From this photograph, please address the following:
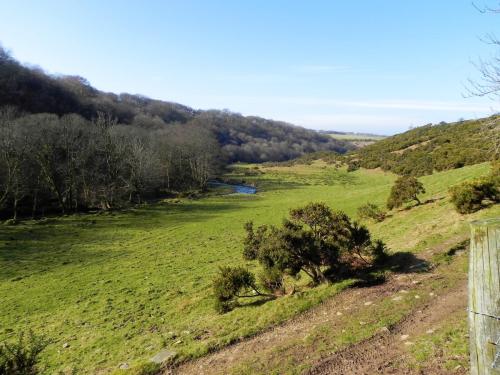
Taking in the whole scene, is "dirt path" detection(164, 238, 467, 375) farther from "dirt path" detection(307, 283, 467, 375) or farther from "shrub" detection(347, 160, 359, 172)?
"shrub" detection(347, 160, 359, 172)

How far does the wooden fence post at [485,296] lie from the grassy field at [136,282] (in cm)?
801

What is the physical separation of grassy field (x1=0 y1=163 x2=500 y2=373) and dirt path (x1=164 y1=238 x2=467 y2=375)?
521 mm

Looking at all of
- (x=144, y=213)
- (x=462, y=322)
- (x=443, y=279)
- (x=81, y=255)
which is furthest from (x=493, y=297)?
(x=144, y=213)

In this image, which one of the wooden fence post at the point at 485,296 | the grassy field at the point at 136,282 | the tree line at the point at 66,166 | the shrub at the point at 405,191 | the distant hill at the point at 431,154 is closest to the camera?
the wooden fence post at the point at 485,296

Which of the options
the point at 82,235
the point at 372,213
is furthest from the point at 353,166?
the point at 82,235

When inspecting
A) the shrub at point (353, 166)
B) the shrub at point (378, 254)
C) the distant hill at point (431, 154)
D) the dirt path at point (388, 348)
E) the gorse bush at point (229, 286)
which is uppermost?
the distant hill at point (431, 154)

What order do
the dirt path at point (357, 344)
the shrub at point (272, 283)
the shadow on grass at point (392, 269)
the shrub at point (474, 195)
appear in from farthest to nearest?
the shrub at point (474, 195), the shrub at point (272, 283), the shadow on grass at point (392, 269), the dirt path at point (357, 344)

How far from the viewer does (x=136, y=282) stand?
20.0m

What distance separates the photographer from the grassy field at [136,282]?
1135 cm

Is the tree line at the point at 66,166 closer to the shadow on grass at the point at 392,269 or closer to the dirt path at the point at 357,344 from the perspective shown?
the dirt path at the point at 357,344

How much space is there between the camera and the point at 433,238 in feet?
47.6

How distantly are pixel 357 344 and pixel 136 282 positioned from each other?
15.3 meters

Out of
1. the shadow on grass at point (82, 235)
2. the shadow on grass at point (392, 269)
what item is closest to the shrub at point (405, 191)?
the shadow on grass at point (392, 269)

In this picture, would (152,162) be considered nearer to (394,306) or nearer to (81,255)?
(81,255)
